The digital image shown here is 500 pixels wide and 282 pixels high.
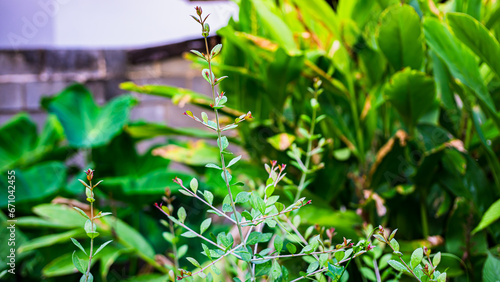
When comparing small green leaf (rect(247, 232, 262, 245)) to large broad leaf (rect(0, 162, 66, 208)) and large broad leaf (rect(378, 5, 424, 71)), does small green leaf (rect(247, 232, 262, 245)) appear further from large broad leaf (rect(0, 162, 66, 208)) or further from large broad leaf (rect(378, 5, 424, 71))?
large broad leaf (rect(0, 162, 66, 208))

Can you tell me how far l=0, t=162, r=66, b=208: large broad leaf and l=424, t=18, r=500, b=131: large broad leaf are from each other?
1198 mm

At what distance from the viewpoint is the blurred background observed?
32.8 inches

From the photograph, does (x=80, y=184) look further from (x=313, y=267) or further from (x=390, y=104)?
(x=313, y=267)

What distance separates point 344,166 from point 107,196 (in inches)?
31.0

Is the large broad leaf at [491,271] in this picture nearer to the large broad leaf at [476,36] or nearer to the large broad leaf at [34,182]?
the large broad leaf at [476,36]

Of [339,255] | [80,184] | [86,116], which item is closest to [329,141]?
[339,255]

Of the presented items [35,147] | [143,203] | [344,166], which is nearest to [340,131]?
[344,166]

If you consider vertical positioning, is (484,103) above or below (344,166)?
above

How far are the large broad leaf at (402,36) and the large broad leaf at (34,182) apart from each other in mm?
1106

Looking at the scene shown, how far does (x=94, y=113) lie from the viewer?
172 cm

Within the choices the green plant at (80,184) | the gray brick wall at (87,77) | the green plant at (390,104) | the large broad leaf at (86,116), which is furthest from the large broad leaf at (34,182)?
the gray brick wall at (87,77)

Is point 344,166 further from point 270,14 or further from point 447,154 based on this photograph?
point 270,14

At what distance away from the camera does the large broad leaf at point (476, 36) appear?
0.69 metres

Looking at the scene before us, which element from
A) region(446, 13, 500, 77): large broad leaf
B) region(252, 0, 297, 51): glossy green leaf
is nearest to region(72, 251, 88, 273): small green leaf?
region(446, 13, 500, 77): large broad leaf
